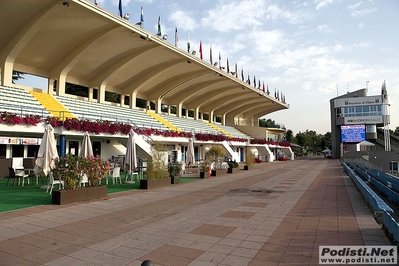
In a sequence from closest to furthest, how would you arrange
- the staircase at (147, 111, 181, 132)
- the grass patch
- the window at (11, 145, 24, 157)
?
the grass patch, the window at (11, 145, 24, 157), the staircase at (147, 111, 181, 132)

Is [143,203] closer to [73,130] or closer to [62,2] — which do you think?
[73,130]

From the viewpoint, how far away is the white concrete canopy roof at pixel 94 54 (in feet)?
58.3

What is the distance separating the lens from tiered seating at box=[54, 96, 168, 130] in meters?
21.1

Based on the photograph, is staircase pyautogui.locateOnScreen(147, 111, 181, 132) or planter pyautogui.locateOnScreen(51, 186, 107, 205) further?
staircase pyautogui.locateOnScreen(147, 111, 181, 132)

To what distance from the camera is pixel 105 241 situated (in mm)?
5082

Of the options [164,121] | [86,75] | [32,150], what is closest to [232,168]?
[164,121]

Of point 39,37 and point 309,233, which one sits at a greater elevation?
point 39,37

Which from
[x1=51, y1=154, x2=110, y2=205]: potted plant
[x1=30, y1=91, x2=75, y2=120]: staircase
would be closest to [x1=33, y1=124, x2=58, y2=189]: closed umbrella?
[x1=51, y1=154, x2=110, y2=205]: potted plant

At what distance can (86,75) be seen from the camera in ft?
87.8

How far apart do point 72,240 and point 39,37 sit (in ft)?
65.4

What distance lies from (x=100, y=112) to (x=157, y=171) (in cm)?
1270

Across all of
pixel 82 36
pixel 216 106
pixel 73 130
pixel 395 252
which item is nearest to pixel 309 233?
pixel 395 252

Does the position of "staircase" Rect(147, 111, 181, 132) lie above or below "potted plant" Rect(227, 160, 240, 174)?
above

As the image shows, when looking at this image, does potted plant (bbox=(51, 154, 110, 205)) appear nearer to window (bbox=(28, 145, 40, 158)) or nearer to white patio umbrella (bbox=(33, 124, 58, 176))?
white patio umbrella (bbox=(33, 124, 58, 176))
